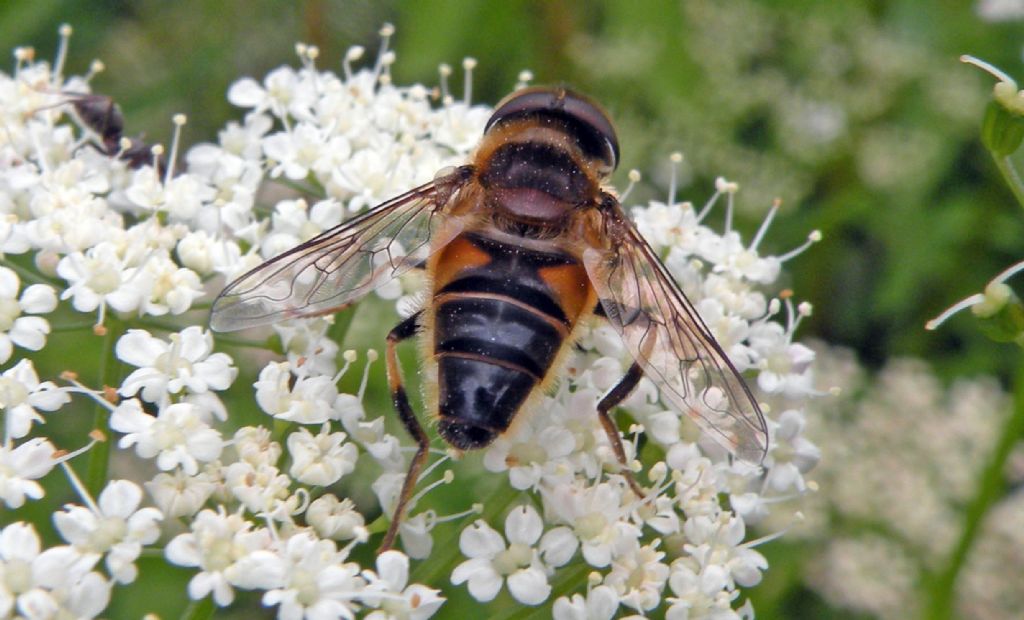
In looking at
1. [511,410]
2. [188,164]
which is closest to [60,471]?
[188,164]

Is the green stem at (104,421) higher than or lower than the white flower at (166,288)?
lower

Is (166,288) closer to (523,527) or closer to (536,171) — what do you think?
(536,171)

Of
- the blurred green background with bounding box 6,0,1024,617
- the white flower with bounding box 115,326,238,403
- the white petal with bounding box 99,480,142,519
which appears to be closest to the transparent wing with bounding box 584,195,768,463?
the white flower with bounding box 115,326,238,403

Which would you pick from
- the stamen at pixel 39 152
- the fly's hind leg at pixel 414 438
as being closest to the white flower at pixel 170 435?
the fly's hind leg at pixel 414 438

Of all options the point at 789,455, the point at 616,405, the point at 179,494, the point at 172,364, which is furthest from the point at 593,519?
the point at 172,364

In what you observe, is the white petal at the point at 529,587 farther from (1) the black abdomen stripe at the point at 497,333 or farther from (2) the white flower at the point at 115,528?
(2) the white flower at the point at 115,528

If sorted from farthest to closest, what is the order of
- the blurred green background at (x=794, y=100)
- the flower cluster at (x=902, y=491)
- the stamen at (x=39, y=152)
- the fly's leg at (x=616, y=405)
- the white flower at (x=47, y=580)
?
the blurred green background at (x=794, y=100), the flower cluster at (x=902, y=491), the stamen at (x=39, y=152), the fly's leg at (x=616, y=405), the white flower at (x=47, y=580)

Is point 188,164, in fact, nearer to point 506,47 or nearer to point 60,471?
point 60,471
